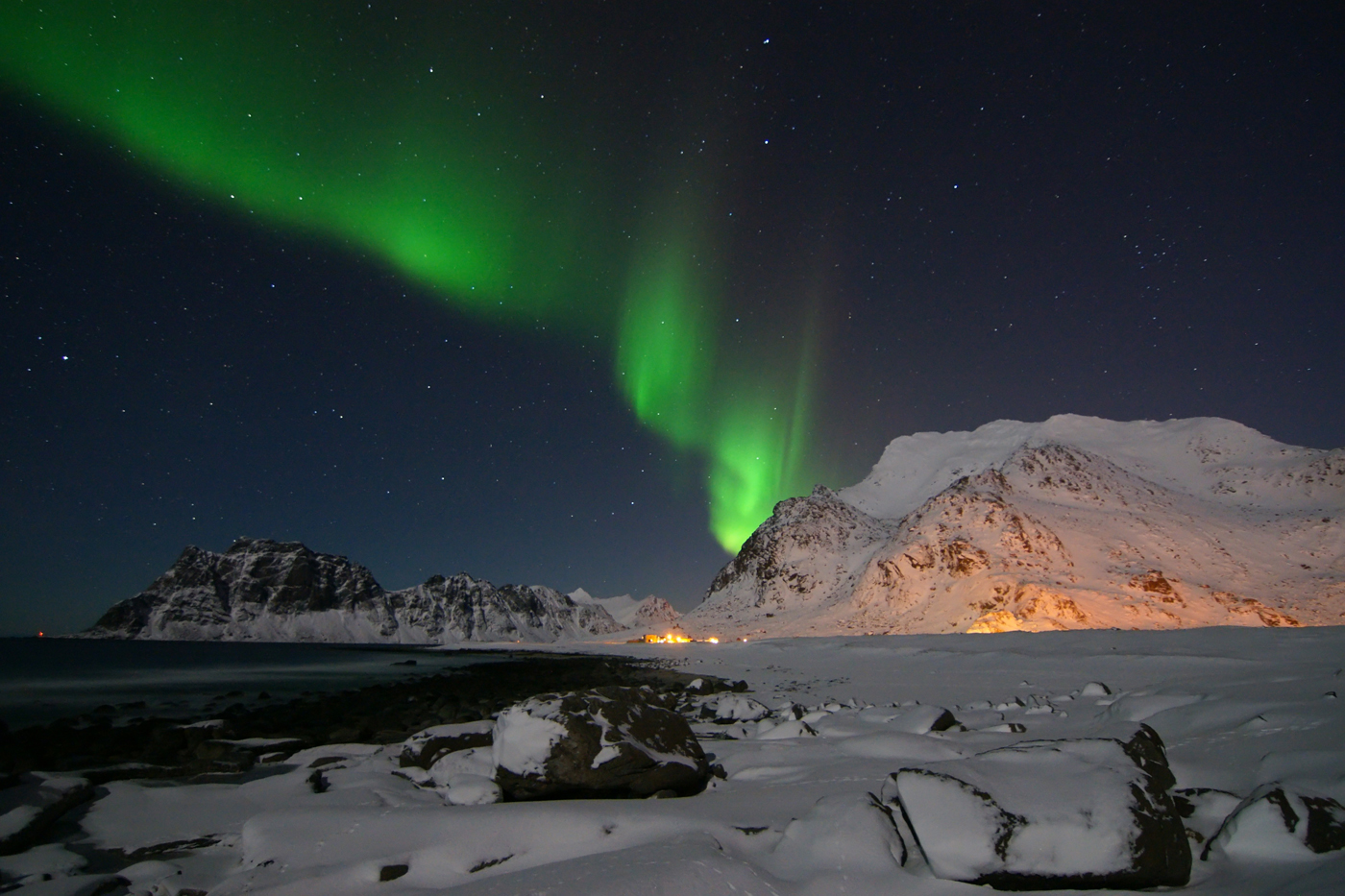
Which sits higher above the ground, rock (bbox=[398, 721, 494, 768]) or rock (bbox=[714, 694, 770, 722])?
rock (bbox=[398, 721, 494, 768])

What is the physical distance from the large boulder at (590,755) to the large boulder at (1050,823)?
275 centimetres

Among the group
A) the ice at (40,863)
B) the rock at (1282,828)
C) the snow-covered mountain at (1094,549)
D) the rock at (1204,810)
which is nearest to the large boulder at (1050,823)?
the rock at (1282,828)

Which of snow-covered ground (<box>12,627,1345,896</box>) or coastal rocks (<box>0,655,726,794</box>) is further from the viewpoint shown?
coastal rocks (<box>0,655,726,794</box>)

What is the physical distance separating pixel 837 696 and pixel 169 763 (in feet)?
50.1

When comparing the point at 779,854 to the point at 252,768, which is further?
the point at 252,768

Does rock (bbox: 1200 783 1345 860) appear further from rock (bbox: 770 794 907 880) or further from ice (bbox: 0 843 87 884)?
ice (bbox: 0 843 87 884)

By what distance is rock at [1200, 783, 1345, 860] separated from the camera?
3482 millimetres

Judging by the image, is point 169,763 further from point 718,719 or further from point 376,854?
point 718,719

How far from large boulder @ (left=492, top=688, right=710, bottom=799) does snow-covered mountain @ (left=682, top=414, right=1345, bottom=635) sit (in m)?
67.0

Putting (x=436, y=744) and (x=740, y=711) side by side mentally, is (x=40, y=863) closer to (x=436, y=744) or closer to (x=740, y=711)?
(x=436, y=744)

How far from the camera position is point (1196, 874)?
3654 millimetres

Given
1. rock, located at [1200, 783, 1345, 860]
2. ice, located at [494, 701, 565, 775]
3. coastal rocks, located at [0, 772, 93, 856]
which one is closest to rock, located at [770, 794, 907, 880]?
rock, located at [1200, 783, 1345, 860]

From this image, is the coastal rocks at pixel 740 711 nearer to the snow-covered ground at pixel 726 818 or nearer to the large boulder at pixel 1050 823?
the snow-covered ground at pixel 726 818

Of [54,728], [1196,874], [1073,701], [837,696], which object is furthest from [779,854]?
[54,728]
